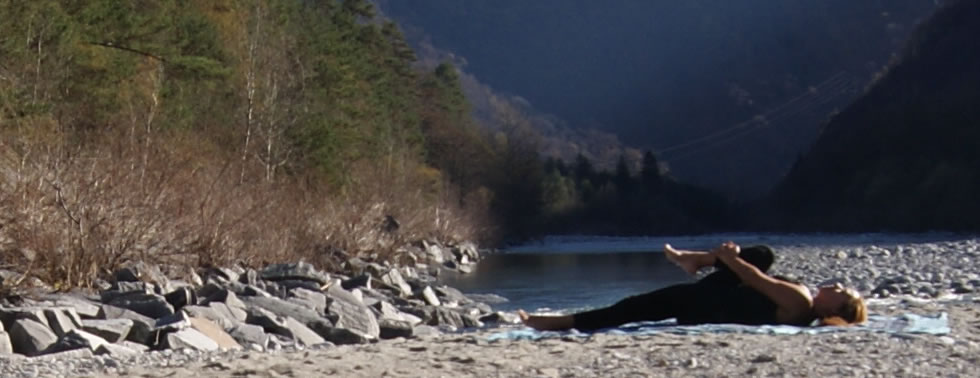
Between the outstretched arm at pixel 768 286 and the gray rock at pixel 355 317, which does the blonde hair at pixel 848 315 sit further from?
the gray rock at pixel 355 317

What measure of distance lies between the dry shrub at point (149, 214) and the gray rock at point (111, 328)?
10.3 ft

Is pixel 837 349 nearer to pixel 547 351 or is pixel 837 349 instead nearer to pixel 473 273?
pixel 547 351

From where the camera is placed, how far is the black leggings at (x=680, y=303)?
31.4 ft

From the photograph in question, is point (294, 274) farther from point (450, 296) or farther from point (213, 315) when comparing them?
point (213, 315)

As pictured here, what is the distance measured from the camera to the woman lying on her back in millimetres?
9453

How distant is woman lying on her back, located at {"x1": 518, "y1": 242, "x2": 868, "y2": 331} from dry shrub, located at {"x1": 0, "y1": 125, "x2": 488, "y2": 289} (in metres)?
6.37

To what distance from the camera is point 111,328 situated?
10.2m

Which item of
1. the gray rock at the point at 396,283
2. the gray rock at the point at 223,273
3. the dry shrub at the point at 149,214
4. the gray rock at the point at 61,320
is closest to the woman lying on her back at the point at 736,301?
the gray rock at the point at 61,320

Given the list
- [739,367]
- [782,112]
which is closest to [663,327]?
[739,367]

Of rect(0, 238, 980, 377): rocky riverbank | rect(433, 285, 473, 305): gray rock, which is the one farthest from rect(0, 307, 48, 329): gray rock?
rect(433, 285, 473, 305): gray rock

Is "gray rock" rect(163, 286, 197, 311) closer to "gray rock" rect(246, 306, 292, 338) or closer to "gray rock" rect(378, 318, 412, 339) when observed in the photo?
"gray rock" rect(246, 306, 292, 338)

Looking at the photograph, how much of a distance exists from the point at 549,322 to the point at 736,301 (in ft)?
4.23

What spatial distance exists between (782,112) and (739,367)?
18381cm

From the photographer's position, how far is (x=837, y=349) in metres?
8.06
